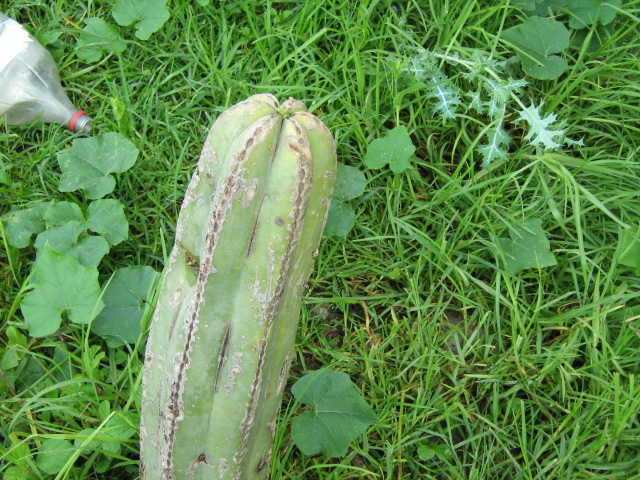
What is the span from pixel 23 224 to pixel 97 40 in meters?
0.99

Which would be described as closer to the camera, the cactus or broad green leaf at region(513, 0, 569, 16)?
the cactus

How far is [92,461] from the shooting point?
214 centimetres

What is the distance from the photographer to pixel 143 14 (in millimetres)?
2676

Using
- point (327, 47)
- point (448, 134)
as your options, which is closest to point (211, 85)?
point (327, 47)

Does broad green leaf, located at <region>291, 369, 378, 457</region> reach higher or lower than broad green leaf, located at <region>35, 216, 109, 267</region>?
lower

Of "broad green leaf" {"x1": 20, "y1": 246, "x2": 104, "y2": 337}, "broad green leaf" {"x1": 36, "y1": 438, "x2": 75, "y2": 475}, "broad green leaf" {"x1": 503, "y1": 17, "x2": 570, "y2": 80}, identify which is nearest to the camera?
"broad green leaf" {"x1": 36, "y1": 438, "x2": 75, "y2": 475}

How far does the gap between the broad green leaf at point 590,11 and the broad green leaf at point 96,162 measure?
212 cm

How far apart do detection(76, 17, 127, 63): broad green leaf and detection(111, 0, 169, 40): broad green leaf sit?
0.09 meters

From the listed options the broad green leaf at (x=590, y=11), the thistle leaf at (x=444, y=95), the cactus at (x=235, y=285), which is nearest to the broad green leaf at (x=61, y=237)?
the cactus at (x=235, y=285)

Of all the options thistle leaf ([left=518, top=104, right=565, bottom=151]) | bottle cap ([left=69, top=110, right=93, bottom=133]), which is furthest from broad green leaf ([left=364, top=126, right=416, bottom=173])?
bottle cap ([left=69, top=110, right=93, bottom=133])

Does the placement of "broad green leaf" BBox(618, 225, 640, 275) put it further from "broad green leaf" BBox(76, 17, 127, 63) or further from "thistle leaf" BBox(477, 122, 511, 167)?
"broad green leaf" BBox(76, 17, 127, 63)

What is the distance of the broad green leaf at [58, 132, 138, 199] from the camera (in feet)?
8.18

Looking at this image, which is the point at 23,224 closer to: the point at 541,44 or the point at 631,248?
the point at 541,44

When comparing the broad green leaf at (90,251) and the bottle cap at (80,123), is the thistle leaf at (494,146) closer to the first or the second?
the broad green leaf at (90,251)
